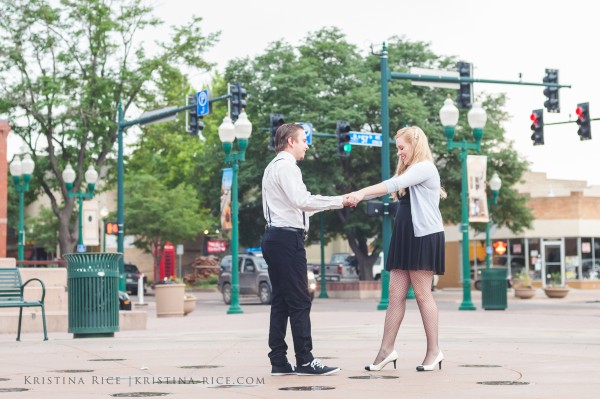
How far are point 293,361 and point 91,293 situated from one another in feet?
16.7

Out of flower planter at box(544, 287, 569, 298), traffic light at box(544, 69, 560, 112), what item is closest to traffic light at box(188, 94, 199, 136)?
traffic light at box(544, 69, 560, 112)

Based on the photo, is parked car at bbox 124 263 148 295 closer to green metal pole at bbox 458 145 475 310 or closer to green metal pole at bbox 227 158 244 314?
green metal pole at bbox 227 158 244 314

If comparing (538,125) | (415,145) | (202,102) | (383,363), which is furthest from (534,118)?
(383,363)

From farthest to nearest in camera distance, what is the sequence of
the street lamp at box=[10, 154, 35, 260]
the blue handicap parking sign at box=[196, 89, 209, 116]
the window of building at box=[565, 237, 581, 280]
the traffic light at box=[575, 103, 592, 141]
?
the window of building at box=[565, 237, 581, 280]
the street lamp at box=[10, 154, 35, 260]
the traffic light at box=[575, 103, 592, 141]
the blue handicap parking sign at box=[196, 89, 209, 116]

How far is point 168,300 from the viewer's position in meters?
25.9

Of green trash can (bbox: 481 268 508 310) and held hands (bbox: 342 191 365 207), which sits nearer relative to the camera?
held hands (bbox: 342 191 365 207)

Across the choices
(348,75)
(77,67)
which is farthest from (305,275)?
(348,75)

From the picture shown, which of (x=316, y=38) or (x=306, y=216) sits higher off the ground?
(x=316, y=38)

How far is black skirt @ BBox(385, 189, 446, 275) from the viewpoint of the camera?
8.89 meters

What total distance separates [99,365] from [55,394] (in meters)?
2.45

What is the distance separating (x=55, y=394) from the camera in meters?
7.52

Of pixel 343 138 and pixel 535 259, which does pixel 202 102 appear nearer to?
pixel 343 138

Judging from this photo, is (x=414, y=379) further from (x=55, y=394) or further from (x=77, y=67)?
(x=77, y=67)

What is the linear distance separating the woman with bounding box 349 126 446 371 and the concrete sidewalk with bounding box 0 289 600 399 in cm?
29
